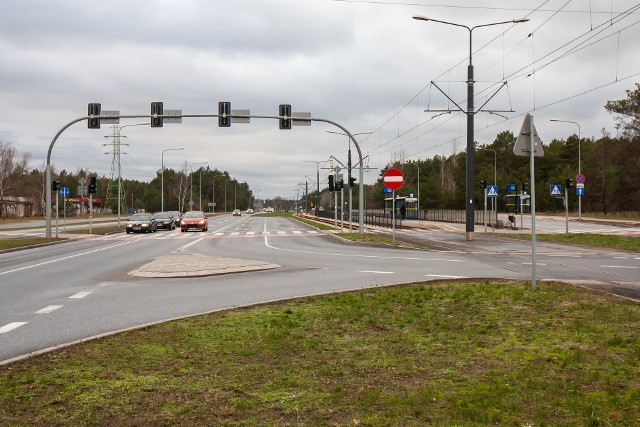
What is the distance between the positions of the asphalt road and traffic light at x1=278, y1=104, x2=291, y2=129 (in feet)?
27.6

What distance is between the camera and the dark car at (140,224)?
43.1 m

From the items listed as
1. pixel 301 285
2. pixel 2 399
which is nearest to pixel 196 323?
pixel 2 399

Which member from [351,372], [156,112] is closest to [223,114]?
[156,112]

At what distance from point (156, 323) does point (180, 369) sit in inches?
101

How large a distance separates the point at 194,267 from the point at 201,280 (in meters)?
2.08

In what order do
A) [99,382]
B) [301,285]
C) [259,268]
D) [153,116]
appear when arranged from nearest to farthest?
1. [99,382]
2. [301,285]
3. [259,268]
4. [153,116]

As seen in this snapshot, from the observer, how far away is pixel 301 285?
41.9ft

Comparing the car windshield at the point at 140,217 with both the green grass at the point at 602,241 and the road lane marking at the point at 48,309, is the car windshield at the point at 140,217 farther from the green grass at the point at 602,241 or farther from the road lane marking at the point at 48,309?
the road lane marking at the point at 48,309

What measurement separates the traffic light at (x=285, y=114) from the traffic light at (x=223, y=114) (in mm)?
2594

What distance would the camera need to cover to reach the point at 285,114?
2922 centimetres

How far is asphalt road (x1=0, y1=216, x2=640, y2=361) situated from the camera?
8727mm

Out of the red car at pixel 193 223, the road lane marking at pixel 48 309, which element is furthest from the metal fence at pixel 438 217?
the road lane marking at pixel 48 309

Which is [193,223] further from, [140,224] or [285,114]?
[285,114]

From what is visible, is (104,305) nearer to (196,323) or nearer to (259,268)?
(196,323)
